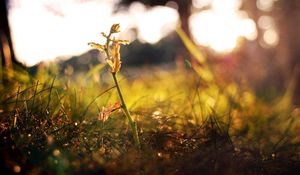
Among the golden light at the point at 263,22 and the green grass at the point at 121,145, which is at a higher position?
the golden light at the point at 263,22

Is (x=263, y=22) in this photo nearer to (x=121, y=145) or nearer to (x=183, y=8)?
(x=183, y=8)

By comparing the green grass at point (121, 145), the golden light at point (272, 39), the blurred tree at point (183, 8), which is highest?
the blurred tree at point (183, 8)

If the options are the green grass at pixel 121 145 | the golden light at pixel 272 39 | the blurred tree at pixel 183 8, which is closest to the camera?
the green grass at pixel 121 145

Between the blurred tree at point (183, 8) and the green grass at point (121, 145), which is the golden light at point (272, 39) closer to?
the blurred tree at point (183, 8)

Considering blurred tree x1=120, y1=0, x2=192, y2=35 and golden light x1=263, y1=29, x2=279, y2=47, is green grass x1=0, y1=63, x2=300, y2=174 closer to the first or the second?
golden light x1=263, y1=29, x2=279, y2=47

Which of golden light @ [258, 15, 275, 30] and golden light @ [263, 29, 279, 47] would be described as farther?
golden light @ [258, 15, 275, 30]

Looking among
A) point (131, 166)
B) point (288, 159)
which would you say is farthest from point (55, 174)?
point (288, 159)

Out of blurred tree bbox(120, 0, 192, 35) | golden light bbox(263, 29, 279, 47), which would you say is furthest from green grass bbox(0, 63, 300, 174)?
blurred tree bbox(120, 0, 192, 35)

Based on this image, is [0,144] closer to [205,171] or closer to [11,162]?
[11,162]

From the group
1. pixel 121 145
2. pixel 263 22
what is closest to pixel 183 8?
pixel 263 22

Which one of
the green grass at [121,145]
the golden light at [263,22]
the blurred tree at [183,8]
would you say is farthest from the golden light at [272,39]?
the green grass at [121,145]

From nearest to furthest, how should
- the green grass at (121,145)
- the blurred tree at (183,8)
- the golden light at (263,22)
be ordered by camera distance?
the green grass at (121,145) < the golden light at (263,22) < the blurred tree at (183,8)
